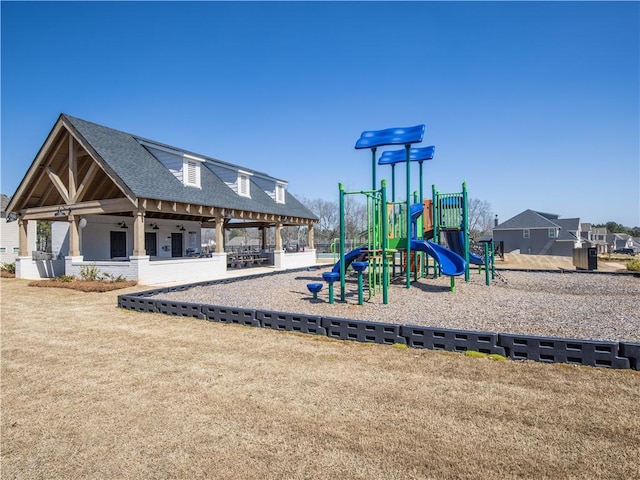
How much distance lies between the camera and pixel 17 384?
4.38m

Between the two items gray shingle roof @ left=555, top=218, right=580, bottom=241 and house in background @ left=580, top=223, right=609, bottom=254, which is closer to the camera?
gray shingle roof @ left=555, top=218, right=580, bottom=241

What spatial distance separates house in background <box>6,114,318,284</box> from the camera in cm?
1474

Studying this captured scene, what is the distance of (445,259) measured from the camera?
10930mm

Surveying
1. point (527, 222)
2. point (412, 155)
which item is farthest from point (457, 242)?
point (527, 222)

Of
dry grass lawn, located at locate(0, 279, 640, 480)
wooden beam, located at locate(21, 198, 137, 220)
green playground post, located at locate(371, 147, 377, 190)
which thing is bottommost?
dry grass lawn, located at locate(0, 279, 640, 480)

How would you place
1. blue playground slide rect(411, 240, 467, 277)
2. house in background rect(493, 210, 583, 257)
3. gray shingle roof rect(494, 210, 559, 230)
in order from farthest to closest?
gray shingle roof rect(494, 210, 559, 230), house in background rect(493, 210, 583, 257), blue playground slide rect(411, 240, 467, 277)

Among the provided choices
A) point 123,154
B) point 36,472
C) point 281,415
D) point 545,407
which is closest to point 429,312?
point 545,407

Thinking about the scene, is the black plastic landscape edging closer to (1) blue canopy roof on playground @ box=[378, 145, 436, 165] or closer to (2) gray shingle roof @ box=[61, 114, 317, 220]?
(2) gray shingle roof @ box=[61, 114, 317, 220]

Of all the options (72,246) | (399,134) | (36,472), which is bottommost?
(36,472)

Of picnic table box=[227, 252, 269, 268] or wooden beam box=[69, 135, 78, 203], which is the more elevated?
wooden beam box=[69, 135, 78, 203]

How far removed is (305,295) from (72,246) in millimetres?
11544

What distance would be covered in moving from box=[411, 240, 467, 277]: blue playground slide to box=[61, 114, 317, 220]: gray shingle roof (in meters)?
10.1

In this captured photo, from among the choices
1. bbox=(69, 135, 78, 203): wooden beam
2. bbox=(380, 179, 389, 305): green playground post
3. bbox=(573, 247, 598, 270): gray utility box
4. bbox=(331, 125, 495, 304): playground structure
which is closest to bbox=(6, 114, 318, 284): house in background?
bbox=(69, 135, 78, 203): wooden beam

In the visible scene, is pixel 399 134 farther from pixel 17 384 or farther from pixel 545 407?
pixel 17 384
